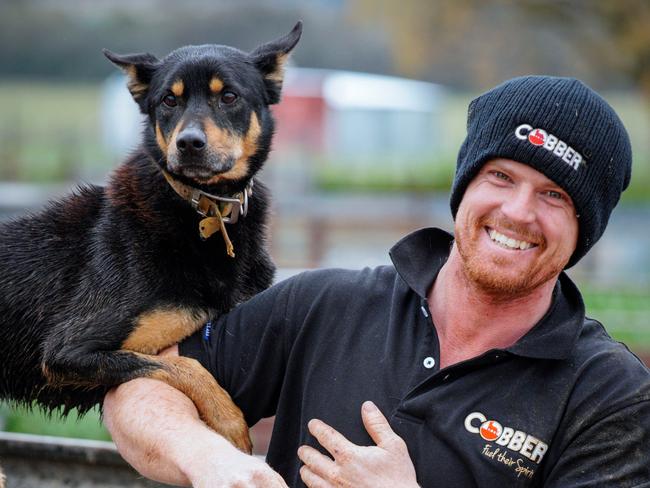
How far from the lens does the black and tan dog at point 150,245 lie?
3195 millimetres

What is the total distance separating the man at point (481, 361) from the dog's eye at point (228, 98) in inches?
47.5

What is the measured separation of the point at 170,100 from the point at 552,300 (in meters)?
1.71

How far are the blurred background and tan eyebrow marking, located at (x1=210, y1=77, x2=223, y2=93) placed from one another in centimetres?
283

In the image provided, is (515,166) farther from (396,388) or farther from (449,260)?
(396,388)

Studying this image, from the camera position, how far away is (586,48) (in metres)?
22.2

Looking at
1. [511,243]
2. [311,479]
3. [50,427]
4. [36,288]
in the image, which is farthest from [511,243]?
[50,427]

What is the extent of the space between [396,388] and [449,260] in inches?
17.6

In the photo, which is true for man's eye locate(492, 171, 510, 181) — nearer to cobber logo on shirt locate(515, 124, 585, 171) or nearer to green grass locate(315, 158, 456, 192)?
cobber logo on shirt locate(515, 124, 585, 171)

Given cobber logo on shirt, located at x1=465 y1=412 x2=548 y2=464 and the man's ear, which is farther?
the man's ear

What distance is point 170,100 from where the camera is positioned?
11.8 ft

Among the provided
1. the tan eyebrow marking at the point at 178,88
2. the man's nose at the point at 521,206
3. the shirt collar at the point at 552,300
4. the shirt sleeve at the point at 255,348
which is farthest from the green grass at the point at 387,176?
the man's nose at the point at 521,206

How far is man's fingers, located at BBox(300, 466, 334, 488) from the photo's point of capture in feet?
7.66

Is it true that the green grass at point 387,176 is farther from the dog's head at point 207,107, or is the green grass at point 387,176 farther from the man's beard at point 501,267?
the man's beard at point 501,267

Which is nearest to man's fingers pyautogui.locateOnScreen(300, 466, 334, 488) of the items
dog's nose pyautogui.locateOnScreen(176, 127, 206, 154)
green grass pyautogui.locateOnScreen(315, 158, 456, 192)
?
dog's nose pyautogui.locateOnScreen(176, 127, 206, 154)
